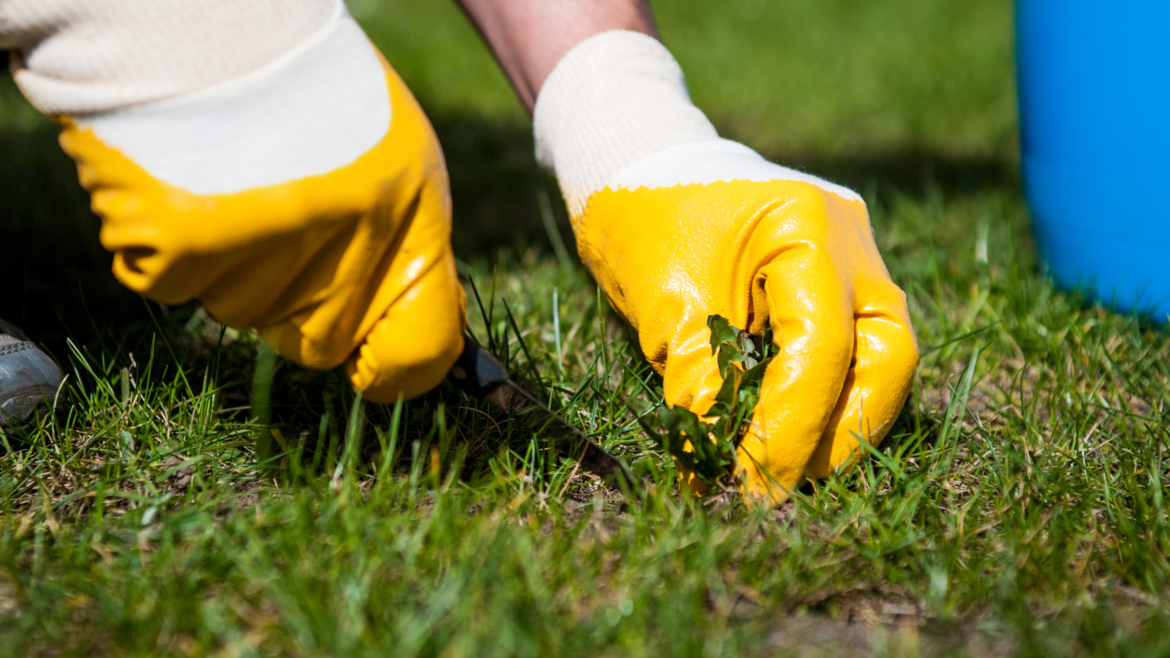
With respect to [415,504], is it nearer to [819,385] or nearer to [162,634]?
[162,634]

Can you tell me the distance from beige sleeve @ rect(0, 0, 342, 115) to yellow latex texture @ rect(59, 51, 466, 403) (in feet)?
0.18

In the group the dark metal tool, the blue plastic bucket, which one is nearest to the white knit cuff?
the dark metal tool

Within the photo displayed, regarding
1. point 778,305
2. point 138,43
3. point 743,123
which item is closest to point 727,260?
point 778,305

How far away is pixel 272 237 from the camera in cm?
98

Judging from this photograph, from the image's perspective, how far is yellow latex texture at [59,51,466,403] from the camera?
966mm

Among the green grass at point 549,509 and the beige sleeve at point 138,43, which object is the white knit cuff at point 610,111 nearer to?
the green grass at point 549,509

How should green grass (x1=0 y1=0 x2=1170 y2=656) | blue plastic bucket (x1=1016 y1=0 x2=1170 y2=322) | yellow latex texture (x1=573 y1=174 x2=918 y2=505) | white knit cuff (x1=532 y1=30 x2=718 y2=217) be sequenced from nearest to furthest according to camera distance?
green grass (x1=0 y1=0 x2=1170 y2=656), yellow latex texture (x1=573 y1=174 x2=918 y2=505), white knit cuff (x1=532 y1=30 x2=718 y2=217), blue plastic bucket (x1=1016 y1=0 x2=1170 y2=322)

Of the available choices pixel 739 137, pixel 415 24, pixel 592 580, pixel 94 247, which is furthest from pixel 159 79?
pixel 415 24

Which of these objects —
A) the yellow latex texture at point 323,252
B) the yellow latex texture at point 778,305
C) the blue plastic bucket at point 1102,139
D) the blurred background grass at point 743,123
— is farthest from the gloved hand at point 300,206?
the blue plastic bucket at point 1102,139

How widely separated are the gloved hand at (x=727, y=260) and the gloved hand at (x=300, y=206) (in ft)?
1.17

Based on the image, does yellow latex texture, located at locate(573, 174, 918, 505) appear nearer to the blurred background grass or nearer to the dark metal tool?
the dark metal tool

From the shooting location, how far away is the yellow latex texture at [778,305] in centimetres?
116

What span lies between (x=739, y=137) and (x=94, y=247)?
1948 millimetres

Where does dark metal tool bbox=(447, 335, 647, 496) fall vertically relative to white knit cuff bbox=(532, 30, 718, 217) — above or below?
below
